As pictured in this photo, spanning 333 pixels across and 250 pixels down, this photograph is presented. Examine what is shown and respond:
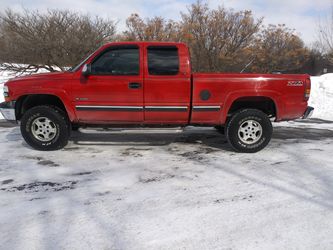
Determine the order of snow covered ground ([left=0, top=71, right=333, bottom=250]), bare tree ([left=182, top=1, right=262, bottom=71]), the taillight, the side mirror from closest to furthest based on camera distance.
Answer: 1. snow covered ground ([left=0, top=71, right=333, bottom=250])
2. the side mirror
3. the taillight
4. bare tree ([left=182, top=1, right=262, bottom=71])

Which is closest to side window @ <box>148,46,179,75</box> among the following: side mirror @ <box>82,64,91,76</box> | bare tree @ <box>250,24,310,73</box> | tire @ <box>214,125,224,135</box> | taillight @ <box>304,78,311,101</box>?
side mirror @ <box>82,64,91,76</box>

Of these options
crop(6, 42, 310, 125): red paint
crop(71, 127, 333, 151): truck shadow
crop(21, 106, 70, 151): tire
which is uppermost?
crop(6, 42, 310, 125): red paint

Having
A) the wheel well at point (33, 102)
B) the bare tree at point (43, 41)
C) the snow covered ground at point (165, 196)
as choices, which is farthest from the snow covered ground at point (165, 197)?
the bare tree at point (43, 41)

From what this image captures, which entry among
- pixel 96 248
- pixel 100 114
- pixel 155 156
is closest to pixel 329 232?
pixel 96 248

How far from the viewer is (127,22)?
16.2 m

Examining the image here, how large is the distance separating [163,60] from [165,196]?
249 centimetres

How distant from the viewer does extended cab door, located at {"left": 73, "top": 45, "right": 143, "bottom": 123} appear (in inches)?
200

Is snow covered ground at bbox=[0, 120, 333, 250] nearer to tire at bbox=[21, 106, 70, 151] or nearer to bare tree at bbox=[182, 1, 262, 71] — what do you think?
tire at bbox=[21, 106, 70, 151]

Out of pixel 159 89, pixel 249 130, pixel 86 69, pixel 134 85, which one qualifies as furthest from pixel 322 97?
pixel 86 69

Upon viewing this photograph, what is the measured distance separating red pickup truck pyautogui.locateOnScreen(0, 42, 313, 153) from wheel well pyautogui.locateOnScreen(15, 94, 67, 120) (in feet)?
0.07

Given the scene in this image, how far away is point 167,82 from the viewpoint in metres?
5.07

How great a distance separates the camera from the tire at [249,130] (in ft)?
17.2

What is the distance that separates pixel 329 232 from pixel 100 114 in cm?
372

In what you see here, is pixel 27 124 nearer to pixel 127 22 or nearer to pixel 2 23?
pixel 2 23
